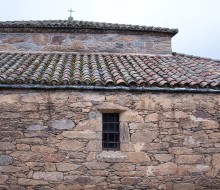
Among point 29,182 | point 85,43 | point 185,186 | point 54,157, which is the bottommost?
point 185,186

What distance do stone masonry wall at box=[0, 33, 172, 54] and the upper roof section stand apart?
0.51 ft

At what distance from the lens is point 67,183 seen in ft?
19.0

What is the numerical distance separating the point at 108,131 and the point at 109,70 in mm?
1614

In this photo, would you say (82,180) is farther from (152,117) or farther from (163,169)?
(152,117)

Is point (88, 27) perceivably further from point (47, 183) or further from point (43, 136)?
point (47, 183)

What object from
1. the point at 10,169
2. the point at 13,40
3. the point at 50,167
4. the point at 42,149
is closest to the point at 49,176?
the point at 50,167

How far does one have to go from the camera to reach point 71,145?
5.91 m

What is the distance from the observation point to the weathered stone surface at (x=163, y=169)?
5935mm

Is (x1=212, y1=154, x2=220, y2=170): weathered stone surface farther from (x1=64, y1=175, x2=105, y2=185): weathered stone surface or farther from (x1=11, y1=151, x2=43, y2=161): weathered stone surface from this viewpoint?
(x1=11, y1=151, x2=43, y2=161): weathered stone surface

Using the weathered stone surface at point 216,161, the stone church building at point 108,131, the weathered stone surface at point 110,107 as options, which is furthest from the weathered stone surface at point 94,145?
the weathered stone surface at point 216,161

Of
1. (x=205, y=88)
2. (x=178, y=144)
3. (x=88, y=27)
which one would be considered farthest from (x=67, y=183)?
(x=88, y=27)

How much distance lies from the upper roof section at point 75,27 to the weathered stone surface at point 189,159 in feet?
15.5

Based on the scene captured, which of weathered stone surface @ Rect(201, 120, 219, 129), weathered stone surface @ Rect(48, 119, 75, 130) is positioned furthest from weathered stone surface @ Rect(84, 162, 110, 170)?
weathered stone surface @ Rect(201, 120, 219, 129)

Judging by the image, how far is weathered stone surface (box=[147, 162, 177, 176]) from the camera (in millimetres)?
5935
